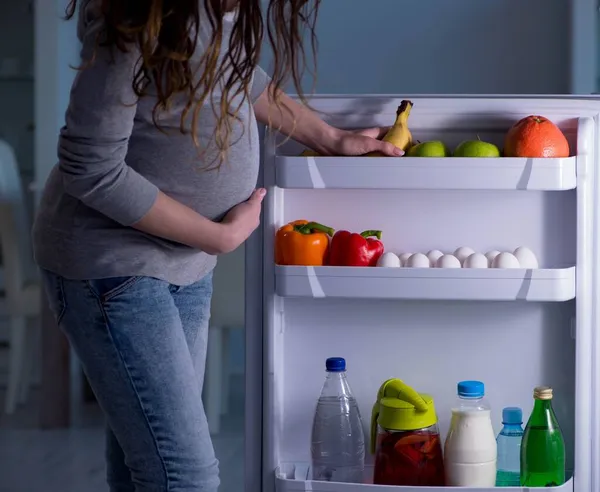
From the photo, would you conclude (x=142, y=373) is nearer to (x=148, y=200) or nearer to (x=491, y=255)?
(x=148, y=200)

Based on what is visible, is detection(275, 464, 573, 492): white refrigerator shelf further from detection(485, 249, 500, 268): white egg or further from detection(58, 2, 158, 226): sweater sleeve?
detection(58, 2, 158, 226): sweater sleeve

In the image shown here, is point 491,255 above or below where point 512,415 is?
above

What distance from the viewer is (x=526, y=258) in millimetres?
1396

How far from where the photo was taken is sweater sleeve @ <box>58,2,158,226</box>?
0.94 meters

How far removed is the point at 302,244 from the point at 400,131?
24 cm

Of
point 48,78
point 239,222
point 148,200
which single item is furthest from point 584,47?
point 148,200

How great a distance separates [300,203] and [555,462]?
1.90 ft

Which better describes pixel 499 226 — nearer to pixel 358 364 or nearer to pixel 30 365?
pixel 358 364

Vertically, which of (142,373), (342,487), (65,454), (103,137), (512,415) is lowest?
(65,454)

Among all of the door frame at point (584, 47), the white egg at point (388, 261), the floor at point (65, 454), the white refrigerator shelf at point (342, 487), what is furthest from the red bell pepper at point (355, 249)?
the door frame at point (584, 47)

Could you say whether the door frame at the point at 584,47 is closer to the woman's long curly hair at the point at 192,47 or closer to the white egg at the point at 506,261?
the white egg at the point at 506,261

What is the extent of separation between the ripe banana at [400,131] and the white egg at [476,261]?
Answer: 20cm

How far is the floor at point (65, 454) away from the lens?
2455mm

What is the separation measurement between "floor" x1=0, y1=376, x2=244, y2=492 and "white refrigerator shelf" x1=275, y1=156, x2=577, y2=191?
1283 millimetres
